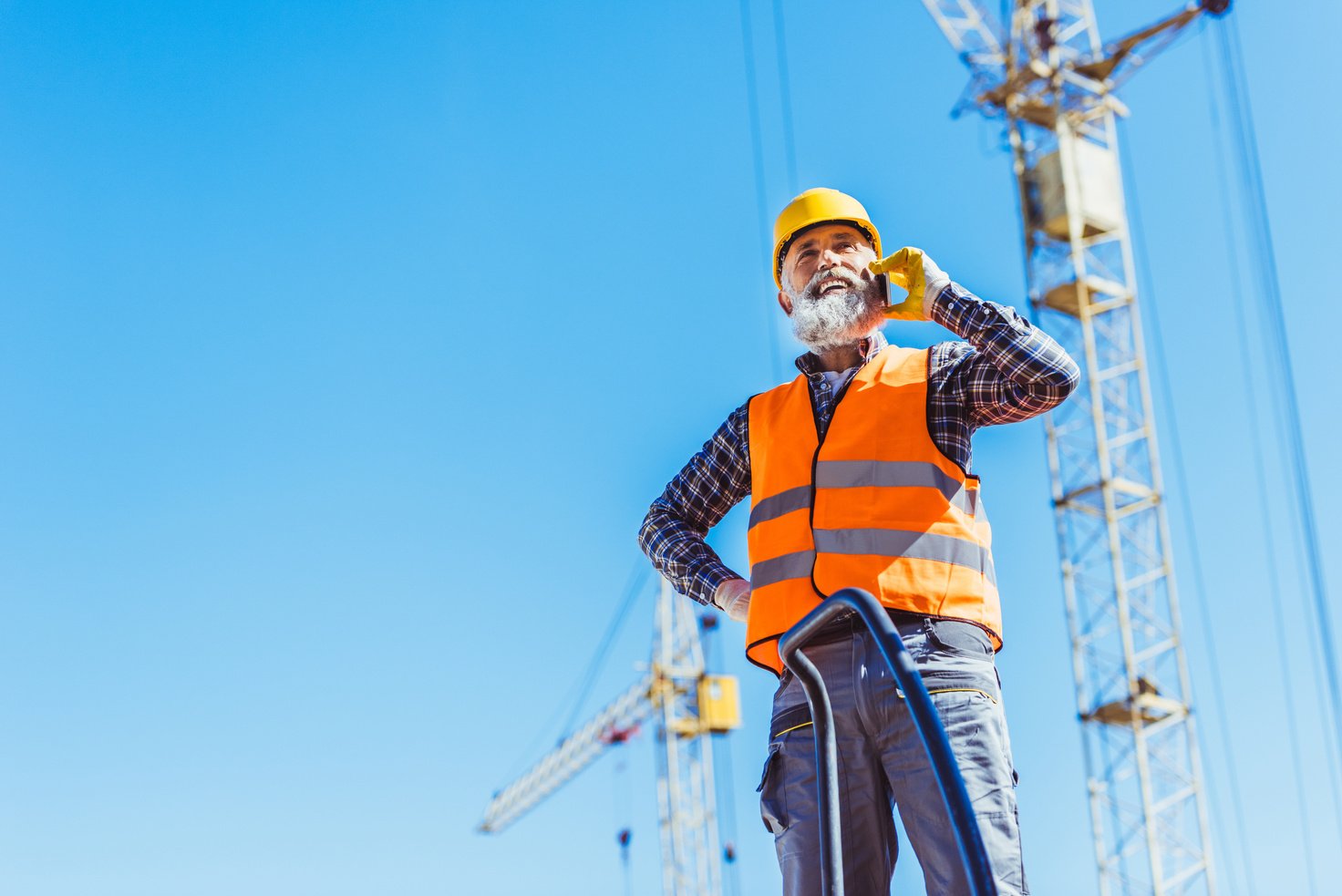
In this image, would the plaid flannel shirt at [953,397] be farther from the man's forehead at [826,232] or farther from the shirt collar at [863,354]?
the man's forehead at [826,232]

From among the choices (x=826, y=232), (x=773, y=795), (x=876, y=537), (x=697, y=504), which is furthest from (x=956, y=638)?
(x=826, y=232)

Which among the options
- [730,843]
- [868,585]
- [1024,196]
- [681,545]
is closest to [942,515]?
[868,585]

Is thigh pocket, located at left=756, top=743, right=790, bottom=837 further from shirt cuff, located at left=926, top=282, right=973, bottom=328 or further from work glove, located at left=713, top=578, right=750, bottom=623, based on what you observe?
shirt cuff, located at left=926, top=282, right=973, bottom=328

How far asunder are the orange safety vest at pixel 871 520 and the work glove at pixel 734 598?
5 centimetres

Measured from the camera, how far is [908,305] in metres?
3.16

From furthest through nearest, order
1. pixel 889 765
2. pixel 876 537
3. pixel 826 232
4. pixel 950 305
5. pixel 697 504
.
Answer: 1. pixel 697 504
2. pixel 826 232
3. pixel 950 305
4. pixel 876 537
5. pixel 889 765

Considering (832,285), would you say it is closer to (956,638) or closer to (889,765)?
(956,638)

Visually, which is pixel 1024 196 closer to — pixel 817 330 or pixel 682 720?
pixel 817 330

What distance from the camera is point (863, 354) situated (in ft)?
11.1

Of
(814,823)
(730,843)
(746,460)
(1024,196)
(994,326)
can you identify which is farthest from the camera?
(730,843)

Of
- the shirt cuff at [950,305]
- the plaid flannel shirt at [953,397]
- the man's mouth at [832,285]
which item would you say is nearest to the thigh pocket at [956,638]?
the plaid flannel shirt at [953,397]

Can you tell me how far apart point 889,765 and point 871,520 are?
0.50 meters

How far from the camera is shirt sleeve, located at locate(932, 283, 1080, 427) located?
2.96 m

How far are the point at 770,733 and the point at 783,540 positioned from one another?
410 mm
